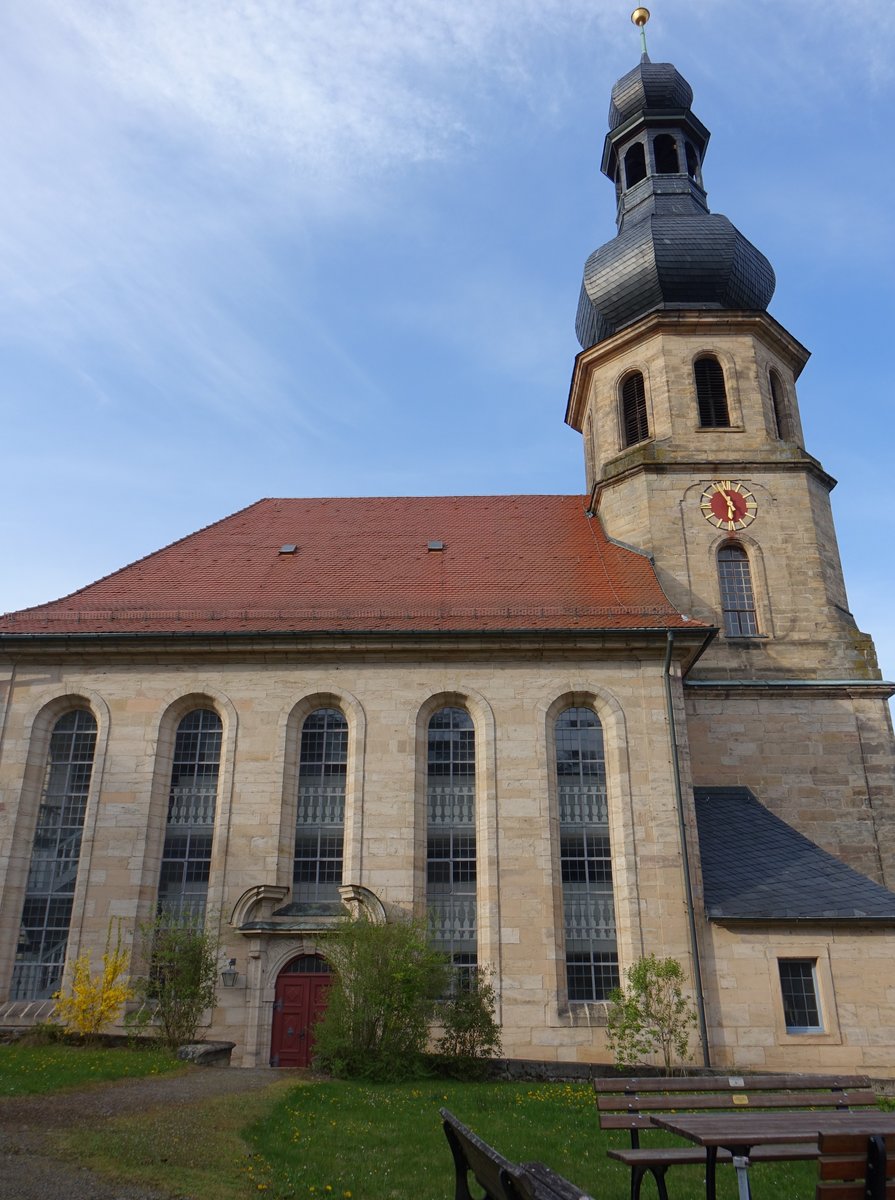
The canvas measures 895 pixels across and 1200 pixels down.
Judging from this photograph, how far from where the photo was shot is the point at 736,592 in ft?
69.4

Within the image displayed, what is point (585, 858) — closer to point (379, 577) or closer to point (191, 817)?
point (191, 817)

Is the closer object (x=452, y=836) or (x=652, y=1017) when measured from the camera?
(x=652, y=1017)

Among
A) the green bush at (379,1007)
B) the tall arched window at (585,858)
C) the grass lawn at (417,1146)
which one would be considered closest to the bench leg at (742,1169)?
the grass lawn at (417,1146)

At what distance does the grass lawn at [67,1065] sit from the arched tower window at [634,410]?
16.7 meters

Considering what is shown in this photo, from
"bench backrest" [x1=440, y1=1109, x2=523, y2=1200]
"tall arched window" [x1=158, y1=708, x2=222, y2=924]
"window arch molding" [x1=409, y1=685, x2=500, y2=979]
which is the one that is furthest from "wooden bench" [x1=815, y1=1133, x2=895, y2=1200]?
"tall arched window" [x1=158, y1=708, x2=222, y2=924]

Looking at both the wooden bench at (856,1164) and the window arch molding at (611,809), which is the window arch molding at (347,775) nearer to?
the window arch molding at (611,809)

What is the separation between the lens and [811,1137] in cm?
530

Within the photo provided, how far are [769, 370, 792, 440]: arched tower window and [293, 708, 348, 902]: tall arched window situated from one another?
42.9 ft

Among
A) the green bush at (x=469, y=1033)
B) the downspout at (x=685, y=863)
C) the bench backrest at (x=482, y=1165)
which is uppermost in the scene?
the downspout at (x=685, y=863)

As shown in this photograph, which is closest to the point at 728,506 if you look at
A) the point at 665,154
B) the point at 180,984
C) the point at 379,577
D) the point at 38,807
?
the point at 379,577

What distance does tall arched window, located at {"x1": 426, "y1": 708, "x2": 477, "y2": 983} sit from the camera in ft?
53.2

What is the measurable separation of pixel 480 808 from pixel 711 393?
12.3 meters

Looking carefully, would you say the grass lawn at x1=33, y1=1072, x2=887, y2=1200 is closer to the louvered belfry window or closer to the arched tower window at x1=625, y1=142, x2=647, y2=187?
the louvered belfry window

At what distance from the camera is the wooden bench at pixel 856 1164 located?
15.1 ft
